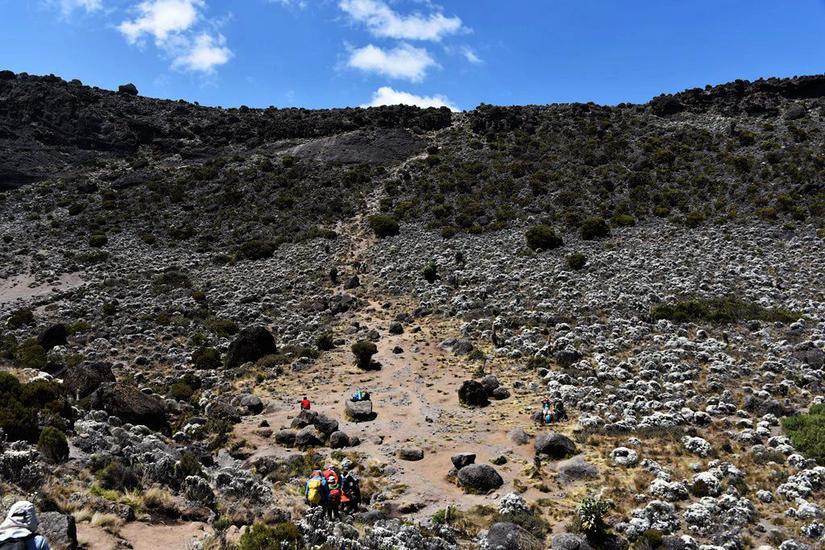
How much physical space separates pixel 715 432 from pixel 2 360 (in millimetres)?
34978

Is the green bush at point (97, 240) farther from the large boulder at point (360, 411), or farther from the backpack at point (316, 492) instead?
the backpack at point (316, 492)

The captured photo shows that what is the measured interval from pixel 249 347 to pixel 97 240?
3119 cm

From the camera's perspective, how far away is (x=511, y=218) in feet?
175

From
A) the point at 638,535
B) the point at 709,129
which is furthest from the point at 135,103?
the point at 638,535

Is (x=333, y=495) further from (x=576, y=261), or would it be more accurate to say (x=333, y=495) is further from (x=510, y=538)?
(x=576, y=261)

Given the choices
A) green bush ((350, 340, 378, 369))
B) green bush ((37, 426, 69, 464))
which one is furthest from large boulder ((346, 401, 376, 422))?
green bush ((37, 426, 69, 464))

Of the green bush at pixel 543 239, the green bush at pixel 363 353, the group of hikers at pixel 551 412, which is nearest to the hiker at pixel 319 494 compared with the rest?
the group of hikers at pixel 551 412

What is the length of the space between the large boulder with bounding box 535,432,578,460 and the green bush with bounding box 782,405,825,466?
6.64 m

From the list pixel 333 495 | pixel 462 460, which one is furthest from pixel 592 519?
pixel 333 495

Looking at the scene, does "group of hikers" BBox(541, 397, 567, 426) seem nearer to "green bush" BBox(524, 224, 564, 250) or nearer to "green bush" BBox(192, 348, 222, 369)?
Answer: "green bush" BBox(192, 348, 222, 369)

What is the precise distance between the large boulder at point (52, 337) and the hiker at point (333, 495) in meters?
26.2

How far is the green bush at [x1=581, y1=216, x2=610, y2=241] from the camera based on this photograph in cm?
4600

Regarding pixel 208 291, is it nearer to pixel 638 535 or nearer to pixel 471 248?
pixel 471 248

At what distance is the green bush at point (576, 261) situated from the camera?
3928 centimetres
